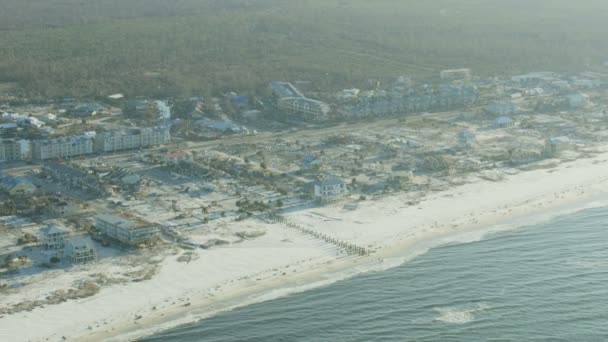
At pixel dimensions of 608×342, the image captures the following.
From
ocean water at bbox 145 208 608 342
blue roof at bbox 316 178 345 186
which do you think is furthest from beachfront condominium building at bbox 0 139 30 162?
ocean water at bbox 145 208 608 342

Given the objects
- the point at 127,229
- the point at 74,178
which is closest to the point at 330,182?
the point at 127,229

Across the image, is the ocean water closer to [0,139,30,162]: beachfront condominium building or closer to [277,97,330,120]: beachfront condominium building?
[0,139,30,162]: beachfront condominium building

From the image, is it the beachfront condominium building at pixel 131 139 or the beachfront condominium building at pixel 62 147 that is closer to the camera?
the beachfront condominium building at pixel 62 147

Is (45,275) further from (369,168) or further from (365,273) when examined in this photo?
(369,168)

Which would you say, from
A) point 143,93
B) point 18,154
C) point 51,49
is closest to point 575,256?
point 18,154

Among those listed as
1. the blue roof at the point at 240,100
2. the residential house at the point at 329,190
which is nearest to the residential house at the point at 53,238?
the residential house at the point at 329,190

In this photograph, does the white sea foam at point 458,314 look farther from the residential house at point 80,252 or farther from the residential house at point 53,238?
the residential house at point 53,238
